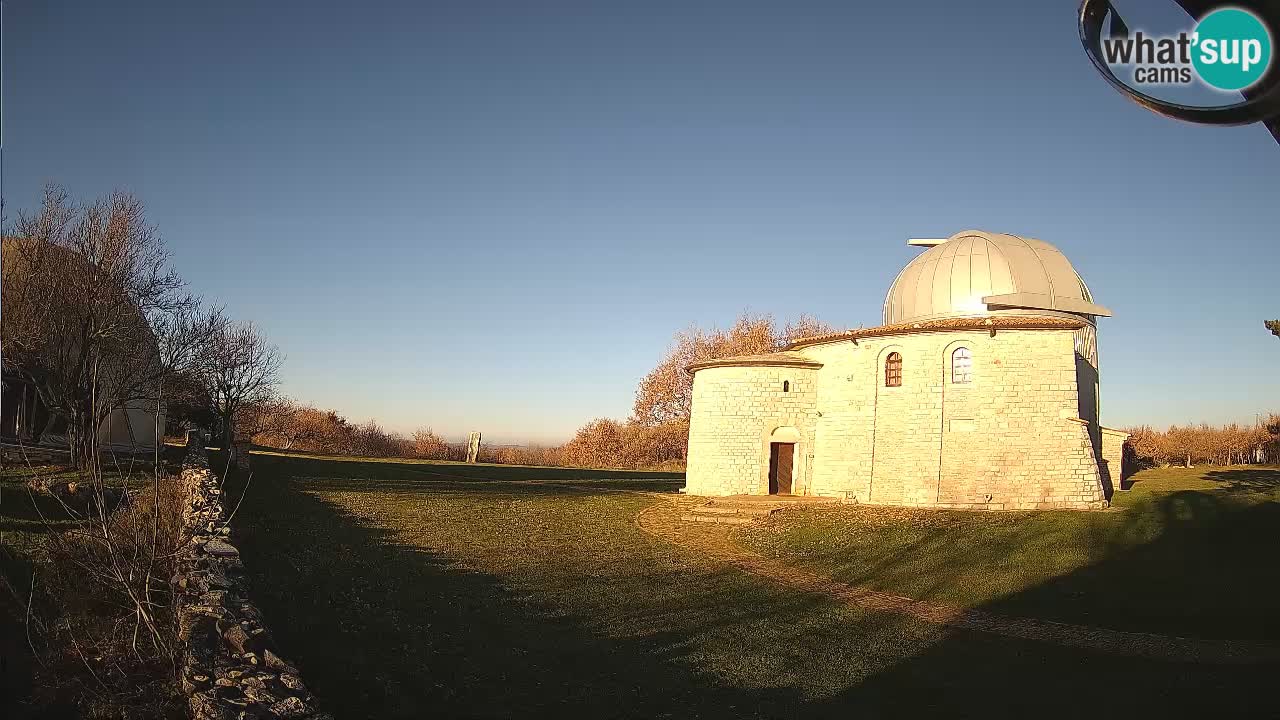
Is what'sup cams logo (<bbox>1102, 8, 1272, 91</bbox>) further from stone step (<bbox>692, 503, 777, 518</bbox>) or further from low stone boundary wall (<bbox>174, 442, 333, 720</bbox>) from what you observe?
stone step (<bbox>692, 503, 777, 518</bbox>)

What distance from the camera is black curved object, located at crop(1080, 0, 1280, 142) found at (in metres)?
1.96

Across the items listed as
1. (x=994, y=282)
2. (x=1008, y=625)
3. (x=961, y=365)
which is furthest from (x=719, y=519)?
(x=994, y=282)

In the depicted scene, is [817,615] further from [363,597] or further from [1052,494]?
[1052,494]

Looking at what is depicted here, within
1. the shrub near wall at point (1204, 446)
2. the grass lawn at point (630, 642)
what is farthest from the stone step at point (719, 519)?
the shrub near wall at point (1204, 446)

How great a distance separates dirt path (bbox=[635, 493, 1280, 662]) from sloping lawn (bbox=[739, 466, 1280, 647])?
428 mm

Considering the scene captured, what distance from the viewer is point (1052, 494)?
65.3ft

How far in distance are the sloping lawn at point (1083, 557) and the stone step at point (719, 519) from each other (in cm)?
86

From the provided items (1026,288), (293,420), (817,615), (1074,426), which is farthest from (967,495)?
(293,420)

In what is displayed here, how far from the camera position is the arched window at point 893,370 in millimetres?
22312

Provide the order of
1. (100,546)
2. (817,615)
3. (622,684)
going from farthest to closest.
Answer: (817,615), (622,684), (100,546)

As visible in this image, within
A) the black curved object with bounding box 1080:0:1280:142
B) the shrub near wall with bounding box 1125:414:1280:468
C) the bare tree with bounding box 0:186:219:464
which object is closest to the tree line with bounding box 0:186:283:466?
the bare tree with bounding box 0:186:219:464

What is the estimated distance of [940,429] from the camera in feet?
69.1

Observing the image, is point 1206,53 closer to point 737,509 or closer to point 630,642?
point 630,642

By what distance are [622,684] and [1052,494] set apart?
1690cm
